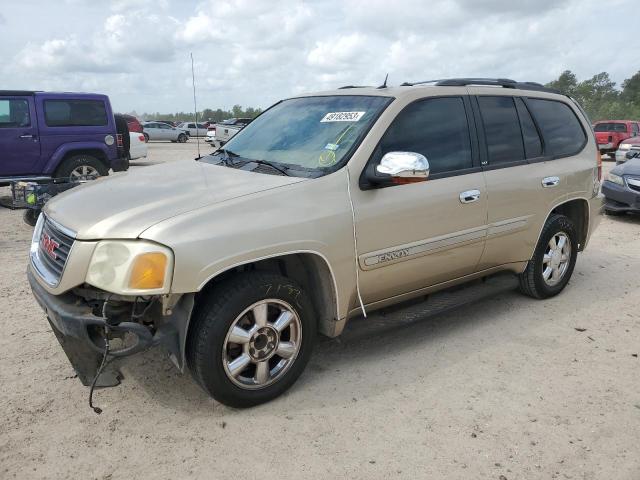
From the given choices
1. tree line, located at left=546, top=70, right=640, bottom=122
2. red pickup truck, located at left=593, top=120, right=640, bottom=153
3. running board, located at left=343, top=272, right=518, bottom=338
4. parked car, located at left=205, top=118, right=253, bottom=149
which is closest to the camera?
running board, located at left=343, top=272, right=518, bottom=338

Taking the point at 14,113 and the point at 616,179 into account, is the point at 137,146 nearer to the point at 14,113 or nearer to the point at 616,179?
the point at 14,113

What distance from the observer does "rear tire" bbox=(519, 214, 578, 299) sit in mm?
4609

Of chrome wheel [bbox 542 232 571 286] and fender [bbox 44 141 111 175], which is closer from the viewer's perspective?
chrome wheel [bbox 542 232 571 286]

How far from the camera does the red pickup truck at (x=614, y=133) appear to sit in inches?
826

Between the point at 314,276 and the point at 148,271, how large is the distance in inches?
41.4

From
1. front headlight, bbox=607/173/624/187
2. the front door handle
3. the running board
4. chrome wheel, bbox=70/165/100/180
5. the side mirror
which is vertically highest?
the side mirror

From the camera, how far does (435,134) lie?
3744 mm

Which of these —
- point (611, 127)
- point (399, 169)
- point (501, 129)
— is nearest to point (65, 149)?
point (501, 129)

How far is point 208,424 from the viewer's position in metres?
2.91

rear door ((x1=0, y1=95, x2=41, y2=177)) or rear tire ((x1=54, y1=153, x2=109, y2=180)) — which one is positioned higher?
rear door ((x1=0, y1=95, x2=41, y2=177))

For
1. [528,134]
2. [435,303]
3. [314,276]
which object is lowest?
[435,303]

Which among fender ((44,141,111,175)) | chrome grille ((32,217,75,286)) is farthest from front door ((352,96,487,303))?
fender ((44,141,111,175))

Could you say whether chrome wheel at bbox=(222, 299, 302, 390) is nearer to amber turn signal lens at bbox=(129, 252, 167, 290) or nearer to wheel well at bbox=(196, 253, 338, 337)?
wheel well at bbox=(196, 253, 338, 337)

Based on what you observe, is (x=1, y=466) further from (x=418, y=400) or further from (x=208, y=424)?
(x=418, y=400)
